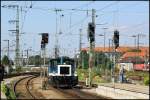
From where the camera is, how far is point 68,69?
151ft

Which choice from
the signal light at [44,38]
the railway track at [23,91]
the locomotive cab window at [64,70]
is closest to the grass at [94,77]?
the locomotive cab window at [64,70]

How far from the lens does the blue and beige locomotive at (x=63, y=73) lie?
45.6 metres

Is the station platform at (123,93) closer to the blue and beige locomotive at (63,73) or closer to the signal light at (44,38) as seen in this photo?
the signal light at (44,38)

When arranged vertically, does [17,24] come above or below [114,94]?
above

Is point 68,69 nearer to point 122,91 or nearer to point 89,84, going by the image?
point 89,84

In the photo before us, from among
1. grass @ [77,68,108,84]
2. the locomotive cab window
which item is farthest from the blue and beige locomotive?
grass @ [77,68,108,84]

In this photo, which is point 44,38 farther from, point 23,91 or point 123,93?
point 123,93

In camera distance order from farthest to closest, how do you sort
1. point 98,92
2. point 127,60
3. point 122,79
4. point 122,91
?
1. point 127,60
2. point 122,79
3. point 98,92
4. point 122,91

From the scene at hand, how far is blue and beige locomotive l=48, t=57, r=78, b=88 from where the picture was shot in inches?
1794

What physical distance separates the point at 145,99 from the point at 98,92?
1095 cm

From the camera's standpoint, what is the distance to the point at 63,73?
150 feet

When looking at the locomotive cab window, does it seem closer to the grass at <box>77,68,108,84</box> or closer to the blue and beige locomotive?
the blue and beige locomotive

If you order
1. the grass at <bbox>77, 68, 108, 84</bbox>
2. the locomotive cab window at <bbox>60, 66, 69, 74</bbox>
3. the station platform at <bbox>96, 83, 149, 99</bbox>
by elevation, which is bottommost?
the grass at <bbox>77, 68, 108, 84</bbox>

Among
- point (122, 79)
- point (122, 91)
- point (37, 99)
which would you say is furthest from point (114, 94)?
point (122, 79)
